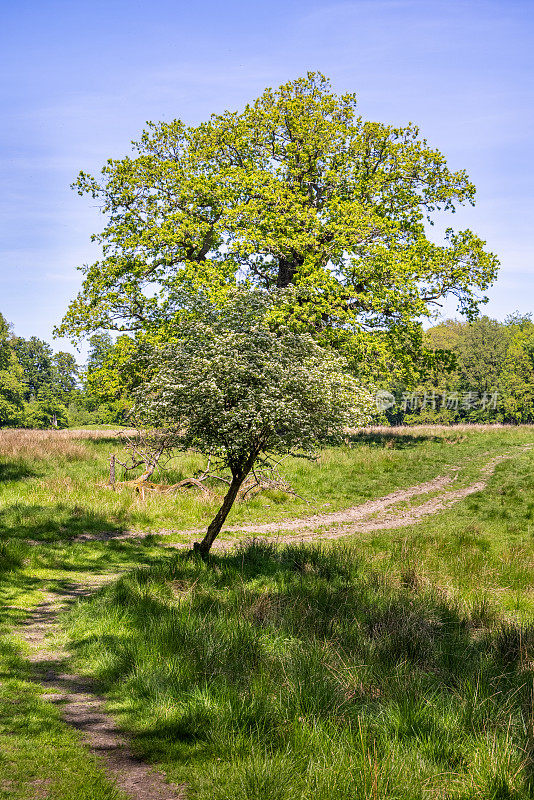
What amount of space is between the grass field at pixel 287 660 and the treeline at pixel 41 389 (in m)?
53.1

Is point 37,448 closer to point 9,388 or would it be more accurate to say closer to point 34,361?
point 9,388

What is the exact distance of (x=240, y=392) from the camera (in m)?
10.6

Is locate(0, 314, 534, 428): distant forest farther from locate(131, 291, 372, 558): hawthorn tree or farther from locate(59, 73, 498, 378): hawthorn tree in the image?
locate(131, 291, 372, 558): hawthorn tree

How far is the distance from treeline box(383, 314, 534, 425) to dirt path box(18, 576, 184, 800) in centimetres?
6950

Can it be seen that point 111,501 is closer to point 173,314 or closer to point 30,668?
point 30,668

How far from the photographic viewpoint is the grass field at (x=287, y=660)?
4.44m

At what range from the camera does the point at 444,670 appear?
22.1 ft

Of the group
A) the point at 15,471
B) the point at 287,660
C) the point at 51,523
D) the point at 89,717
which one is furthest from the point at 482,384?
the point at 89,717

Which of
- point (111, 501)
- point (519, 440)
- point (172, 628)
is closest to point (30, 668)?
point (172, 628)

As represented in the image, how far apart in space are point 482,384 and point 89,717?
79854 millimetres

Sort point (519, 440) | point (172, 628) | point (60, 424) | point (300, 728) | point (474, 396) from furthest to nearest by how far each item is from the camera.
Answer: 1. point (60, 424)
2. point (474, 396)
3. point (519, 440)
4. point (172, 628)
5. point (300, 728)

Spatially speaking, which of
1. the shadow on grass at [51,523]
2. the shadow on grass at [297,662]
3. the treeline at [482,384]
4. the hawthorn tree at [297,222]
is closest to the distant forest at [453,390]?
the treeline at [482,384]

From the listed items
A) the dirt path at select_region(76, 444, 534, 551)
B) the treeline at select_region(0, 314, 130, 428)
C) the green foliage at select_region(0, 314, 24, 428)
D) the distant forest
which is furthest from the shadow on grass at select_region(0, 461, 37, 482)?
the green foliage at select_region(0, 314, 24, 428)

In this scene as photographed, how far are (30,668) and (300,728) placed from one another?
3456 millimetres
